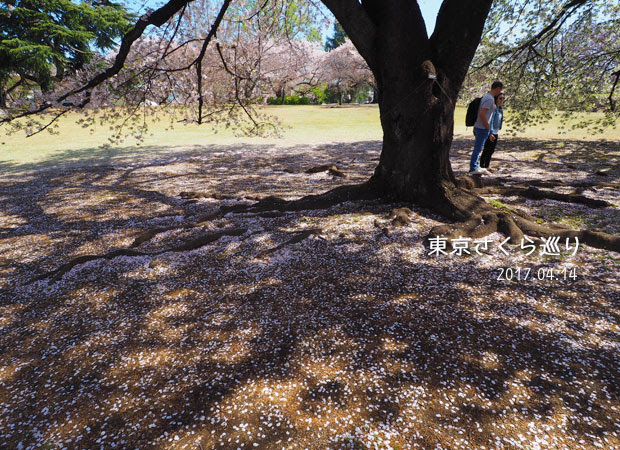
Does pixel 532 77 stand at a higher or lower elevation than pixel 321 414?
higher

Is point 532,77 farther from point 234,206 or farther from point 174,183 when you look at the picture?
point 174,183

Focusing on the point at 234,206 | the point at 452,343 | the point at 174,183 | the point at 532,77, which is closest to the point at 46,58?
the point at 174,183

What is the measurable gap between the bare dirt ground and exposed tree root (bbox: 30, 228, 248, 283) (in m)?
0.03

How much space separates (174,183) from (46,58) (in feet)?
85.8

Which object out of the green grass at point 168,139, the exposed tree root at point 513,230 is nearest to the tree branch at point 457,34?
the exposed tree root at point 513,230

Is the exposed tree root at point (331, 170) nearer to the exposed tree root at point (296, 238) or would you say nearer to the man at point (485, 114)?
the man at point (485, 114)

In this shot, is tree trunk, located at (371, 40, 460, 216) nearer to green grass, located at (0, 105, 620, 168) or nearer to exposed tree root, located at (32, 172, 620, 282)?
exposed tree root, located at (32, 172, 620, 282)

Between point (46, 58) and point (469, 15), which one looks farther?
point (46, 58)

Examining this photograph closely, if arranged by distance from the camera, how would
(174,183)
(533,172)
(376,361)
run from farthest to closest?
(174,183) → (533,172) → (376,361)

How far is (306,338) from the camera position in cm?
334

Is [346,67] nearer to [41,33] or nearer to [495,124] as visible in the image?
[41,33]

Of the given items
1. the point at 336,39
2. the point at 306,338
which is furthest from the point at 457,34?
the point at 336,39

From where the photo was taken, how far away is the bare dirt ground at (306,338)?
7.82 ft

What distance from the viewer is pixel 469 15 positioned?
17.6ft
